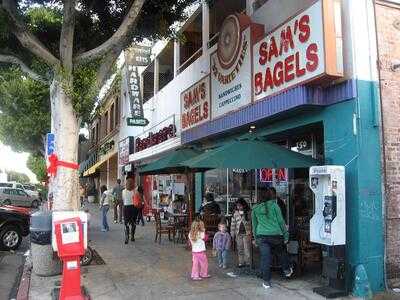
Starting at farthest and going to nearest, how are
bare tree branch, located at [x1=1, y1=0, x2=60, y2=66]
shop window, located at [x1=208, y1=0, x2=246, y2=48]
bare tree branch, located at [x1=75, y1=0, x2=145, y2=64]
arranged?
shop window, located at [x1=208, y1=0, x2=246, y2=48], bare tree branch, located at [x1=75, y1=0, x2=145, y2=64], bare tree branch, located at [x1=1, y1=0, x2=60, y2=66]

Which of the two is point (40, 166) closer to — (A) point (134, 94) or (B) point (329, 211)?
(A) point (134, 94)

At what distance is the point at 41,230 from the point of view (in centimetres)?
962

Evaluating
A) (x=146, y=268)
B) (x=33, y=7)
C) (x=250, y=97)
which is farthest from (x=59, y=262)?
(x=33, y=7)

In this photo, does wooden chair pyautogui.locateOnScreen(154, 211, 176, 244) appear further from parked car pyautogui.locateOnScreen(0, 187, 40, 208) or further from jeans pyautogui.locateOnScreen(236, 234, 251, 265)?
parked car pyautogui.locateOnScreen(0, 187, 40, 208)

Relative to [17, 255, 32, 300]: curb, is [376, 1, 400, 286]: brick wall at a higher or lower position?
higher

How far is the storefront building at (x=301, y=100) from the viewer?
8.09 m

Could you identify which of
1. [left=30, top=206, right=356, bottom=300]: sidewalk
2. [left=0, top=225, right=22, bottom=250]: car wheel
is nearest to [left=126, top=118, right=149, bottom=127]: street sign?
[left=0, top=225, right=22, bottom=250]: car wheel

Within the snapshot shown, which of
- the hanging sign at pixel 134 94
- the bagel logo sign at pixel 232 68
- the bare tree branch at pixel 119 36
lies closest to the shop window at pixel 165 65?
the hanging sign at pixel 134 94

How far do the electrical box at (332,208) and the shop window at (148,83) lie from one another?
54.4 ft

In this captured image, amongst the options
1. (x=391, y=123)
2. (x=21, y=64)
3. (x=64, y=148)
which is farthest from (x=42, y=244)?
(x=391, y=123)

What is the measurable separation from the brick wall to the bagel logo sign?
10.4 feet

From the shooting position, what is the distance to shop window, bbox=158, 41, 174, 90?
2081 centimetres

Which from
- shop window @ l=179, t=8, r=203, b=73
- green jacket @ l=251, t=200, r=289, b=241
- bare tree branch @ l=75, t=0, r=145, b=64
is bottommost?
green jacket @ l=251, t=200, r=289, b=241

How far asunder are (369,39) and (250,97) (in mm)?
3133
